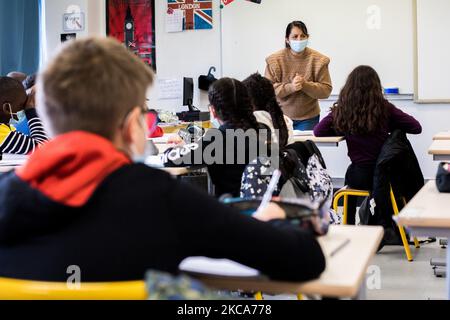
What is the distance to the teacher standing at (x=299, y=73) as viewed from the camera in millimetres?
5113

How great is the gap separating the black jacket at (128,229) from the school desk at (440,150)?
2.46 m

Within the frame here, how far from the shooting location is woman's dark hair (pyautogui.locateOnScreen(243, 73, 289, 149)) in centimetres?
316

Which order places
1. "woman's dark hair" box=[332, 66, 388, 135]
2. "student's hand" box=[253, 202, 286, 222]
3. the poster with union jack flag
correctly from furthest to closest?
the poster with union jack flag
"woman's dark hair" box=[332, 66, 388, 135]
"student's hand" box=[253, 202, 286, 222]

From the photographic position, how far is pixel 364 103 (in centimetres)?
398

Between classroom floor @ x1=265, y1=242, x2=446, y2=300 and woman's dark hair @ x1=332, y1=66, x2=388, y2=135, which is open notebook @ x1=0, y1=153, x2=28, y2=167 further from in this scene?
woman's dark hair @ x1=332, y1=66, x2=388, y2=135

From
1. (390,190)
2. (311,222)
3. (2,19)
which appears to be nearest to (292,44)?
(390,190)

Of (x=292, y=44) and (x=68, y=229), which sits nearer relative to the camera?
(x=68, y=229)

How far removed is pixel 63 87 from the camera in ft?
3.80

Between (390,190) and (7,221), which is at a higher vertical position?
(7,221)

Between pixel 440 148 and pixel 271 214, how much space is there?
234 centimetres

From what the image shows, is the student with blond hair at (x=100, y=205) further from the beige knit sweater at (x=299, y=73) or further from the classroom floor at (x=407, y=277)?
the beige knit sweater at (x=299, y=73)

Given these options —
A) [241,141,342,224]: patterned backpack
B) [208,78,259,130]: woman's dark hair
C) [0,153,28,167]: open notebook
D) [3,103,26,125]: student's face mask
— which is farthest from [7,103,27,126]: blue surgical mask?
[241,141,342,224]: patterned backpack
